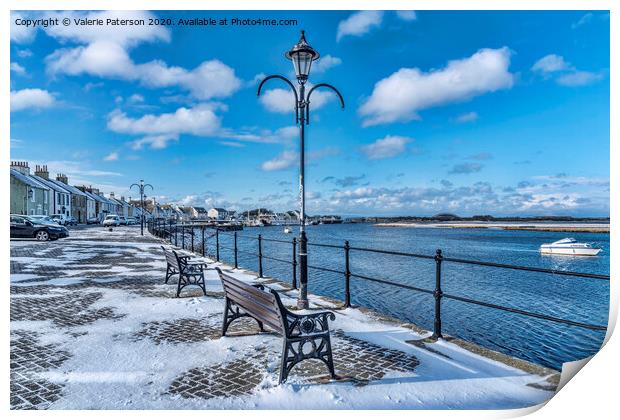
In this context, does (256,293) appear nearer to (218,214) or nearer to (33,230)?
(33,230)

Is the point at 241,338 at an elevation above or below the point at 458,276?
above

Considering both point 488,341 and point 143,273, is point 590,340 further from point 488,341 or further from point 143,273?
point 143,273

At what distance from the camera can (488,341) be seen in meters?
11.1

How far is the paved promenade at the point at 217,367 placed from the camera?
3615 mm

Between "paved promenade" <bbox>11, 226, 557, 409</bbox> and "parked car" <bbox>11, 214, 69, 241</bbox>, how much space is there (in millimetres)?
21270

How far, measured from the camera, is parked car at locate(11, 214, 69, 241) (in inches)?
969

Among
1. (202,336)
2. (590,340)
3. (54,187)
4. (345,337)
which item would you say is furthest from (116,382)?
(54,187)

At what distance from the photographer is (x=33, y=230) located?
2486 centimetres

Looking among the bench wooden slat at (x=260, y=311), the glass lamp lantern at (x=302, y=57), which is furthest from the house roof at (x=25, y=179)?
the bench wooden slat at (x=260, y=311)

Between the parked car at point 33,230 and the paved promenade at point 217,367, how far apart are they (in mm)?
21270

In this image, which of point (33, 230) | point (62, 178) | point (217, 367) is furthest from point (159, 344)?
point (62, 178)

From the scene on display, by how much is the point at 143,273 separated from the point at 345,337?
7.96 meters

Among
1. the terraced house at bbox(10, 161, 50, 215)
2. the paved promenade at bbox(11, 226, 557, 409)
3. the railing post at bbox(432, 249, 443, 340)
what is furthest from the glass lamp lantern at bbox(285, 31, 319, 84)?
the terraced house at bbox(10, 161, 50, 215)

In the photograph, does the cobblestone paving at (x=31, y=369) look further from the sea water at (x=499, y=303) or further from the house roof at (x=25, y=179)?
the house roof at (x=25, y=179)
